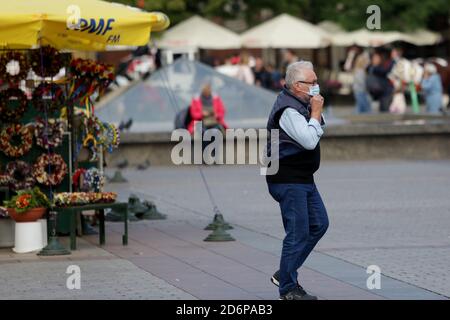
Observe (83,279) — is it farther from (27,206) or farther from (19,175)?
(19,175)

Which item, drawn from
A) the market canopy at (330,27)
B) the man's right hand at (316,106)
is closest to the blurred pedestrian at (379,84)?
the market canopy at (330,27)

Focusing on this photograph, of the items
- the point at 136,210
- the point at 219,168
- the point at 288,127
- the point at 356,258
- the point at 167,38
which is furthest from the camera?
the point at 167,38

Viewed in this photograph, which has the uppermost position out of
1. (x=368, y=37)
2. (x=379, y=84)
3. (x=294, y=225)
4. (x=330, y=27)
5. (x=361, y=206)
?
(x=330, y=27)

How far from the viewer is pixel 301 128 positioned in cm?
884

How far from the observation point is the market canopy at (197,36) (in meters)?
41.9

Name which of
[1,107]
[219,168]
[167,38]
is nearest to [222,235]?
[1,107]

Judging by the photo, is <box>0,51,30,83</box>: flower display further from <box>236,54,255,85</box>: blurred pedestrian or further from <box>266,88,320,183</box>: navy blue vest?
<box>236,54,255,85</box>: blurred pedestrian

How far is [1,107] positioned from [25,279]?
3170 mm

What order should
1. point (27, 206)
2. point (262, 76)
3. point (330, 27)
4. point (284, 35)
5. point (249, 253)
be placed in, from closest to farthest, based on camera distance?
1. point (249, 253)
2. point (27, 206)
3. point (262, 76)
4. point (284, 35)
5. point (330, 27)

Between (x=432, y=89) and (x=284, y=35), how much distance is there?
12.5 m

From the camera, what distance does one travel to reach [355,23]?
47.2m

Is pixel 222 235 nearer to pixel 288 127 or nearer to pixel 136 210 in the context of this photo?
pixel 136 210

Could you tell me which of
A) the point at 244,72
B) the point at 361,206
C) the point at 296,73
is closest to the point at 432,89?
the point at 244,72

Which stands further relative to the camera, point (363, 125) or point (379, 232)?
point (363, 125)
